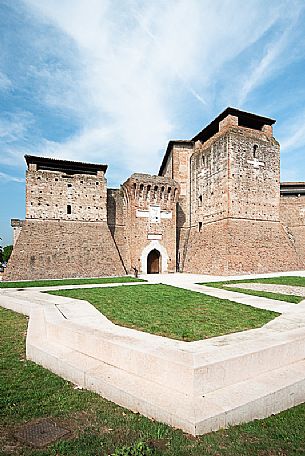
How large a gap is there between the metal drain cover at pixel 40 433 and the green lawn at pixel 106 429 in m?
0.07

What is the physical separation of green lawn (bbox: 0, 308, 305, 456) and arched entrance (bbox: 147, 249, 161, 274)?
18.6 metres

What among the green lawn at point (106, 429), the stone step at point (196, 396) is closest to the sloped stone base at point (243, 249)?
the stone step at point (196, 396)

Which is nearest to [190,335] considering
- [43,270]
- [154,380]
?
[154,380]

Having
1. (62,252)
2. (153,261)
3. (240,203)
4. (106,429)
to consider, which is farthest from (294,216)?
(106,429)

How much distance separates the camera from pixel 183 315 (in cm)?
629

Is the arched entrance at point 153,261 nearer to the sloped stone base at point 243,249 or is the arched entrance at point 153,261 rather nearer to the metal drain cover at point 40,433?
the sloped stone base at point 243,249

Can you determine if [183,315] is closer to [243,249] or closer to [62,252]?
[243,249]

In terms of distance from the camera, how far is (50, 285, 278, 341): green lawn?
16.7ft

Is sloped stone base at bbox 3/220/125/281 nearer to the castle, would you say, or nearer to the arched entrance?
the castle

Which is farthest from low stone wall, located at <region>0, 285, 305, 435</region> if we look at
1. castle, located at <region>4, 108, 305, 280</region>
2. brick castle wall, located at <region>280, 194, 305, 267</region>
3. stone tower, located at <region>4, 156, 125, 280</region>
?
brick castle wall, located at <region>280, 194, 305, 267</region>

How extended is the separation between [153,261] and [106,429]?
1993cm

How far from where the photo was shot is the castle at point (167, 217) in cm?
1889

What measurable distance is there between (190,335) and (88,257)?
1557cm

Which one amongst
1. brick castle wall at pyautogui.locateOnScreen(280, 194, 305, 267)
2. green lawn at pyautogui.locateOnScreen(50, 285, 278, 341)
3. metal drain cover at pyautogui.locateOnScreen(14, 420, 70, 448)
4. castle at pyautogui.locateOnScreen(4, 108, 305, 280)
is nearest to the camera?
metal drain cover at pyautogui.locateOnScreen(14, 420, 70, 448)
